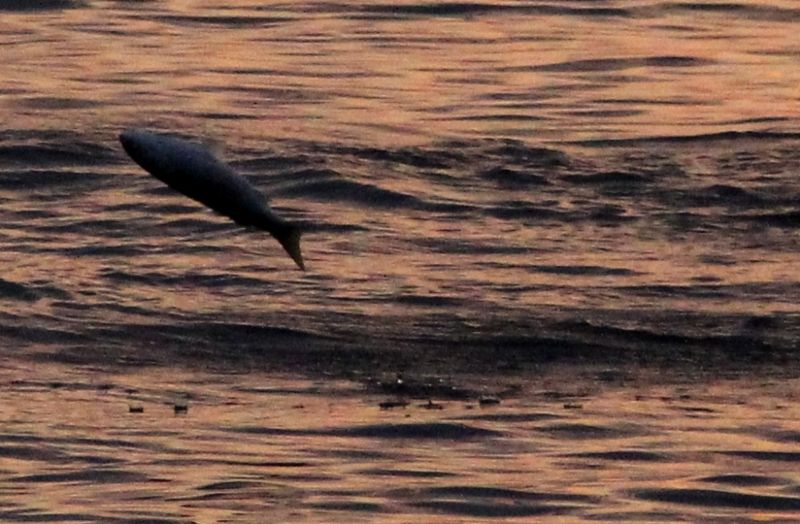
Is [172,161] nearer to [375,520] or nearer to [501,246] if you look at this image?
[375,520]

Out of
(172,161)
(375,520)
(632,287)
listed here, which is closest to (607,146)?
(632,287)

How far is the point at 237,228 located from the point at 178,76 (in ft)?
10.4

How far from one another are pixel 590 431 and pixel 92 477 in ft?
5.25

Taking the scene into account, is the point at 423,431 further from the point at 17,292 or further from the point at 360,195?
the point at 360,195

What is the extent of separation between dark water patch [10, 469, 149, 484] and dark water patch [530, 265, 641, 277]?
10.5ft

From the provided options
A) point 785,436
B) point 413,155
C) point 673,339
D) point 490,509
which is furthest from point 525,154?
point 490,509

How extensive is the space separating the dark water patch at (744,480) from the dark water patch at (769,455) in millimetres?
195

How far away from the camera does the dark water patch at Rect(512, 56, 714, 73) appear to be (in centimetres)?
1424

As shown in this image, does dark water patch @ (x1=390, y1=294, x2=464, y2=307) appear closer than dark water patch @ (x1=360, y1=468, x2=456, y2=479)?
No

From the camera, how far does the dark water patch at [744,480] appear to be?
287 inches

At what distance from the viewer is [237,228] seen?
36.3ft

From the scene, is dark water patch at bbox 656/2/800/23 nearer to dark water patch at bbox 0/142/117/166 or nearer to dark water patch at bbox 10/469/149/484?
dark water patch at bbox 0/142/117/166

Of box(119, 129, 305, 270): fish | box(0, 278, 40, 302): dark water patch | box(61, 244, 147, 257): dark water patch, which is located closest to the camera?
box(119, 129, 305, 270): fish

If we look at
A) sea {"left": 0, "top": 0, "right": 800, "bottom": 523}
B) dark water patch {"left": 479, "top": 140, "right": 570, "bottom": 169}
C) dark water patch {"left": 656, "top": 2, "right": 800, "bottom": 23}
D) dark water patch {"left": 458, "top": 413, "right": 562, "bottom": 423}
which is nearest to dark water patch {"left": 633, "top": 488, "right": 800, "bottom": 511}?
sea {"left": 0, "top": 0, "right": 800, "bottom": 523}
